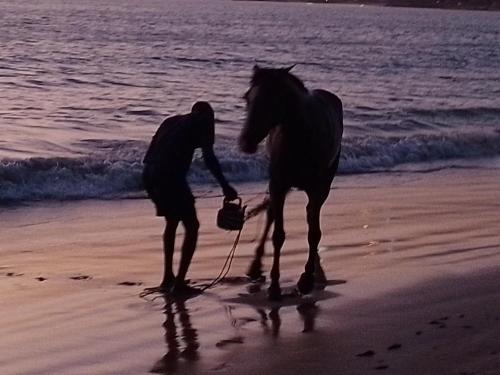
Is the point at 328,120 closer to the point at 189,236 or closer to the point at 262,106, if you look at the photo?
the point at 262,106

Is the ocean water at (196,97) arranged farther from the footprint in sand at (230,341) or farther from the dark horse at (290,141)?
the footprint in sand at (230,341)

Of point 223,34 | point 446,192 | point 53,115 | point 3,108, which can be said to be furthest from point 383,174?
point 223,34

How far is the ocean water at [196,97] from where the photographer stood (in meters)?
18.4

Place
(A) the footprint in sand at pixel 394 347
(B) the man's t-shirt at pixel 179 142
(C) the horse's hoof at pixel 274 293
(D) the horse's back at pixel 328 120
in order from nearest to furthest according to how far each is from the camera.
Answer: (A) the footprint in sand at pixel 394 347
(C) the horse's hoof at pixel 274 293
(B) the man's t-shirt at pixel 179 142
(D) the horse's back at pixel 328 120

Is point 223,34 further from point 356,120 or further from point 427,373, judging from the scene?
point 427,373

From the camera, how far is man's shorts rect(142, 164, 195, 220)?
9188 mm

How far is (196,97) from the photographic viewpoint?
31.8 m

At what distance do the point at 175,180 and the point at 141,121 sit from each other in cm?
1649

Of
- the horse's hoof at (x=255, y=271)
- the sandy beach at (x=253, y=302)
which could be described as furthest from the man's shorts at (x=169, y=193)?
the horse's hoof at (x=255, y=271)

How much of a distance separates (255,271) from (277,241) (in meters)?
0.68

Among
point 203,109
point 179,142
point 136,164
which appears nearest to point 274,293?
point 179,142

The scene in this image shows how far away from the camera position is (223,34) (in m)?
74.9

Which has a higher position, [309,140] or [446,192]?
[309,140]

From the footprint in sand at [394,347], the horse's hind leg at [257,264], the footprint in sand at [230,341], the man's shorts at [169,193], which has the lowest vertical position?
the horse's hind leg at [257,264]
